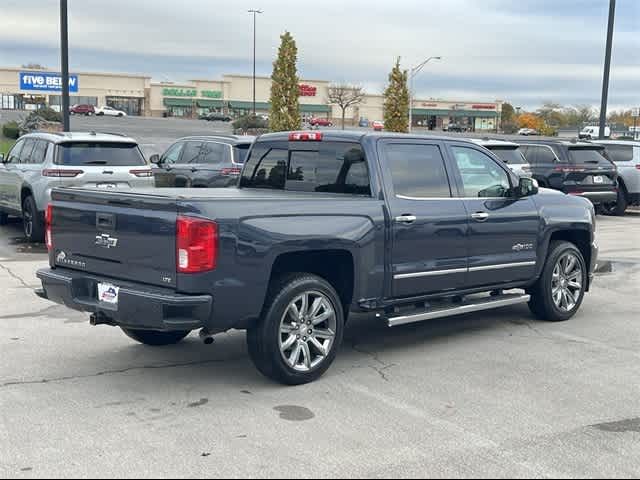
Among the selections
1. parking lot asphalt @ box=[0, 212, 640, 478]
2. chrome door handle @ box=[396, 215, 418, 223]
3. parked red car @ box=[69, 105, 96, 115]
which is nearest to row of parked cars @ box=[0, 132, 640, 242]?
chrome door handle @ box=[396, 215, 418, 223]

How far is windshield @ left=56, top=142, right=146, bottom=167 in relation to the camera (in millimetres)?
12734

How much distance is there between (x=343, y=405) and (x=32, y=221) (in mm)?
9295

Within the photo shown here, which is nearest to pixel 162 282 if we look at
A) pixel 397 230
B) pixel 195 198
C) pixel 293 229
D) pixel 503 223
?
pixel 195 198

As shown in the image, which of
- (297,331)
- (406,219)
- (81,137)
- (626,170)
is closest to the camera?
(297,331)

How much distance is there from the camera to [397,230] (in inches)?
259

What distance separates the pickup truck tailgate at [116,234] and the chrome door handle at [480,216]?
3.04 meters

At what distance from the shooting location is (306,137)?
23.1 ft

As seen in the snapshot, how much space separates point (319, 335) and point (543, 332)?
285 cm

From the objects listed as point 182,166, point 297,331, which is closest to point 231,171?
point 182,166

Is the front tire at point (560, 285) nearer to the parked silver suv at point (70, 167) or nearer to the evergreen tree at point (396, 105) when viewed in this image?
the parked silver suv at point (70, 167)

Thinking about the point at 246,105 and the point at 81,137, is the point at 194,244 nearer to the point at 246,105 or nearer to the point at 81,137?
the point at 81,137

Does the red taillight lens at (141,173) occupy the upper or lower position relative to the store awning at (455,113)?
lower

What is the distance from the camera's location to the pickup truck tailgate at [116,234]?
543cm

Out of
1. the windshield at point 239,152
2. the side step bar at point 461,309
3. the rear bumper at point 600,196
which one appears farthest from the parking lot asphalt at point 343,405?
the rear bumper at point 600,196
